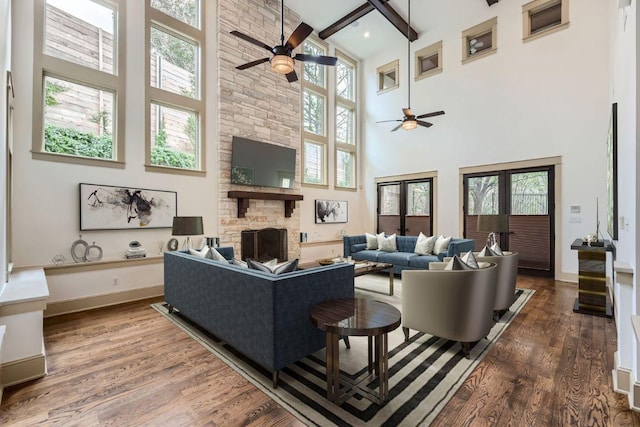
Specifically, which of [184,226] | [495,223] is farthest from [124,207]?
[495,223]

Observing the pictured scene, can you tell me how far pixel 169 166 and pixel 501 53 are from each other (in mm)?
7206

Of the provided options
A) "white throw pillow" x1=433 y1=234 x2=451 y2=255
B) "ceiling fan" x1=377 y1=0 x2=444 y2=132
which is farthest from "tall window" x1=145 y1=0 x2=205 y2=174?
"white throw pillow" x1=433 y1=234 x2=451 y2=255

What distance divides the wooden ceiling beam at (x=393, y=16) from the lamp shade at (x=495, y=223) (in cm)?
521

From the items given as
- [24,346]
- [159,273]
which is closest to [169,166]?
[159,273]

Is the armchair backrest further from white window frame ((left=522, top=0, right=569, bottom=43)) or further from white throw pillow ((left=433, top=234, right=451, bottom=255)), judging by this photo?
white window frame ((left=522, top=0, right=569, bottom=43))

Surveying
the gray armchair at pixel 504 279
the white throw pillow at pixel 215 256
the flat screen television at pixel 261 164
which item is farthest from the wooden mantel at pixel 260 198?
the gray armchair at pixel 504 279

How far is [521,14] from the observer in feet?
19.6

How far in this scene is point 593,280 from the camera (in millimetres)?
3650

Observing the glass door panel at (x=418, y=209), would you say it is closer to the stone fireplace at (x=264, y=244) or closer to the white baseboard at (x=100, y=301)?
the stone fireplace at (x=264, y=244)

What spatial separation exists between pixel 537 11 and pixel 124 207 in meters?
8.63

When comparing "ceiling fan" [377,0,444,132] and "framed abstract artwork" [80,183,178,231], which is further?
"ceiling fan" [377,0,444,132]

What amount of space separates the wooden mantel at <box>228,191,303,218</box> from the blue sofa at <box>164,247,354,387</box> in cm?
294

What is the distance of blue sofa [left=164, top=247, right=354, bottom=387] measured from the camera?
2.10 m

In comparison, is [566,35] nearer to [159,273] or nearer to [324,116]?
[324,116]
